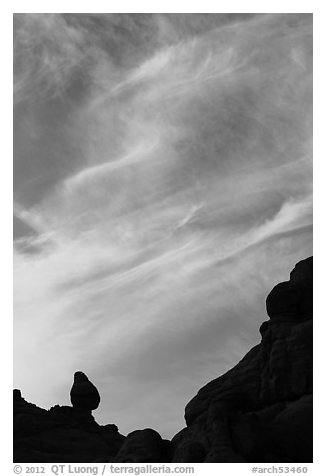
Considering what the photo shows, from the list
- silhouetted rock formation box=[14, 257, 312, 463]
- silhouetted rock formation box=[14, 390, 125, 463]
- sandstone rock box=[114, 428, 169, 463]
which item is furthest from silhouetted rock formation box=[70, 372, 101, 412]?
sandstone rock box=[114, 428, 169, 463]

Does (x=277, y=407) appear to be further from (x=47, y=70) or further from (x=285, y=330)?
(x=47, y=70)

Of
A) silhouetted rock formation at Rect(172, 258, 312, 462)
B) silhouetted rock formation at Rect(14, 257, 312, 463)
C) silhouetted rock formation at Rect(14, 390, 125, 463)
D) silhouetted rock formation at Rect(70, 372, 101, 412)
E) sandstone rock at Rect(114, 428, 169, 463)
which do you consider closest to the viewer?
silhouetted rock formation at Rect(172, 258, 312, 462)

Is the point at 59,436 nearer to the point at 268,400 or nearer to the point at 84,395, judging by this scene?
the point at 84,395

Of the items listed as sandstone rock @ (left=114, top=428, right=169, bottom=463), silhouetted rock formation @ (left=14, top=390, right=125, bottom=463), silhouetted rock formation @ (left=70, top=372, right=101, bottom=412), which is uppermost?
silhouetted rock formation @ (left=70, top=372, right=101, bottom=412)

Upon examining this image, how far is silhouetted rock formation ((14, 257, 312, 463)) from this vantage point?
4431cm

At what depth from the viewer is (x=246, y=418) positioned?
4638 cm

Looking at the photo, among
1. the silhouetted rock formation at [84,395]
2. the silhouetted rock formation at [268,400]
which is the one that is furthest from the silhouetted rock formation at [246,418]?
the silhouetted rock formation at [84,395]

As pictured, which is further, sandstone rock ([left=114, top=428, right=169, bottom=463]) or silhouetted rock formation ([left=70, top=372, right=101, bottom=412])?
silhouetted rock formation ([left=70, top=372, right=101, bottom=412])

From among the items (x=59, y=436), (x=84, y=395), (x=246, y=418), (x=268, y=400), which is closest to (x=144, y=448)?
(x=246, y=418)

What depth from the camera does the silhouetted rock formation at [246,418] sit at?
1745 inches

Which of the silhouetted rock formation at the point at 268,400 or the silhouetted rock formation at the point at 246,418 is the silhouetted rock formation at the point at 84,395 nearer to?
the silhouetted rock formation at the point at 246,418

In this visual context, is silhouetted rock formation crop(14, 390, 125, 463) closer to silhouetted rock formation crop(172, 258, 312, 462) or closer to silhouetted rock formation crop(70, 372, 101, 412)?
silhouetted rock formation crop(70, 372, 101, 412)

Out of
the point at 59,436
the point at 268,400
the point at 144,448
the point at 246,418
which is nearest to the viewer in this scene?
the point at 246,418

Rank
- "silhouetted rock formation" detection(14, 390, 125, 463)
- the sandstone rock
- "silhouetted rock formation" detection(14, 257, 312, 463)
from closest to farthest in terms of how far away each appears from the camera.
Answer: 1. "silhouetted rock formation" detection(14, 257, 312, 463)
2. the sandstone rock
3. "silhouetted rock formation" detection(14, 390, 125, 463)
